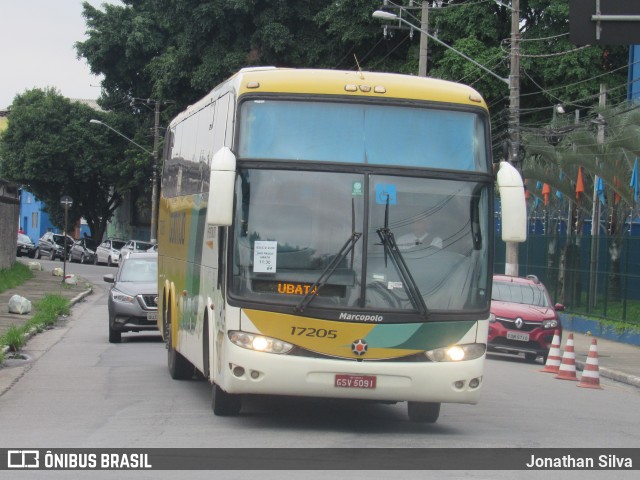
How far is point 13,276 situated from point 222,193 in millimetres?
31288

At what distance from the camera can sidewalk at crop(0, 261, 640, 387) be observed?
2070 centimetres

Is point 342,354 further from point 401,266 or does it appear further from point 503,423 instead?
point 503,423

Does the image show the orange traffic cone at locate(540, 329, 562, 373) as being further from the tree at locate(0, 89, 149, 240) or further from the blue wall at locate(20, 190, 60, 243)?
the blue wall at locate(20, 190, 60, 243)

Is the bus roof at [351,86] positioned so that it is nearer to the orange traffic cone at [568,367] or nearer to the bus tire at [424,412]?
the bus tire at [424,412]

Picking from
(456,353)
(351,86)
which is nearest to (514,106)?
(351,86)

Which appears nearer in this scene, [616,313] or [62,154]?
[616,313]

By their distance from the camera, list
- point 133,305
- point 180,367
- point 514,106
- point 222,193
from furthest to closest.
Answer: point 514,106 < point 133,305 < point 180,367 < point 222,193

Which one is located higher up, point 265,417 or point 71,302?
point 265,417

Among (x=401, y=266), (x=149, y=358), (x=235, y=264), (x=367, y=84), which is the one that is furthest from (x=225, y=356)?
(x=149, y=358)

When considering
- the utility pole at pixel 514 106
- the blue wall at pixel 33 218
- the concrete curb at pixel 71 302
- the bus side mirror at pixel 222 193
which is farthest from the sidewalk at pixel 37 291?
the blue wall at pixel 33 218

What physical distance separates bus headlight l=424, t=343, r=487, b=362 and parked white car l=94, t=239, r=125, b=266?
52243 mm

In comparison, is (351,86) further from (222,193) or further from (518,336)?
(518,336)

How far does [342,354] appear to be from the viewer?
10469 mm

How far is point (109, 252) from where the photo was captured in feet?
207
